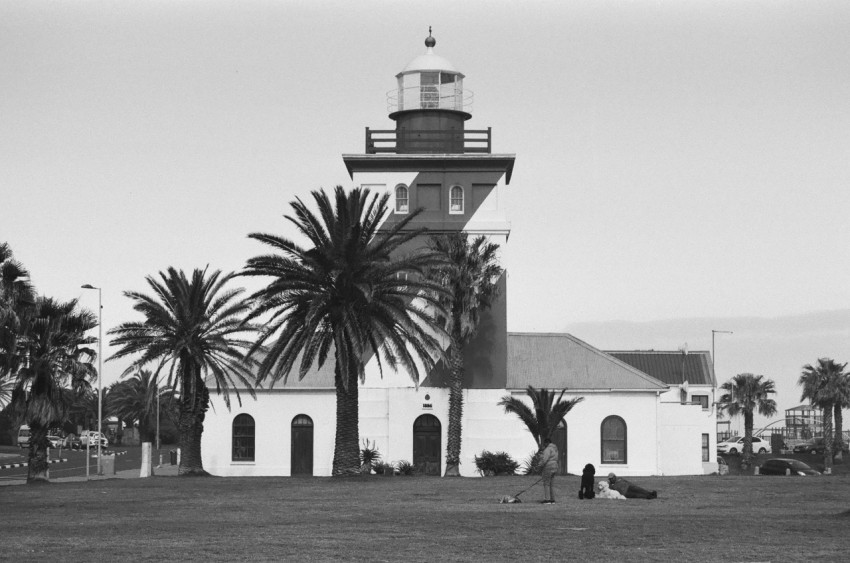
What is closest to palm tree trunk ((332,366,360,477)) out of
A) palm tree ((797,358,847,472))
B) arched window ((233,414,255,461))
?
arched window ((233,414,255,461))

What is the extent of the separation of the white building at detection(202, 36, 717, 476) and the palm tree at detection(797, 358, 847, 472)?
45.6 meters

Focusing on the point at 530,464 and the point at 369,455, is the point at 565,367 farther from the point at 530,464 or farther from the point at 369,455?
the point at 369,455

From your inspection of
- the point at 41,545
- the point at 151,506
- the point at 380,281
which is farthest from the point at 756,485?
the point at 41,545

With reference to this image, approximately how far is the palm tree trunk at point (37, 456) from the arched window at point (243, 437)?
972cm

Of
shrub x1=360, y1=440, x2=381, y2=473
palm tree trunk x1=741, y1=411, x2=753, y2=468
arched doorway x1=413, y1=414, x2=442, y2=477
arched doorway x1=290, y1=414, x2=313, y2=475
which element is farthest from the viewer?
palm tree trunk x1=741, y1=411, x2=753, y2=468

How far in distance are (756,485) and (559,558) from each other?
22517mm

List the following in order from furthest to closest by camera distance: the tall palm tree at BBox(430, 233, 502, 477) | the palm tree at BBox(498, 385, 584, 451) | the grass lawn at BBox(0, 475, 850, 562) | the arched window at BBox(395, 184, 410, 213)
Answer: the arched window at BBox(395, 184, 410, 213), the tall palm tree at BBox(430, 233, 502, 477), the palm tree at BBox(498, 385, 584, 451), the grass lawn at BBox(0, 475, 850, 562)

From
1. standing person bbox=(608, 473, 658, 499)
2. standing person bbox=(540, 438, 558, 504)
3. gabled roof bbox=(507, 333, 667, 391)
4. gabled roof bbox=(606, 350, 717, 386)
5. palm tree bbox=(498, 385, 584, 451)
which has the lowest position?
standing person bbox=(608, 473, 658, 499)

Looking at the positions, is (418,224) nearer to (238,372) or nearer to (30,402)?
(238,372)

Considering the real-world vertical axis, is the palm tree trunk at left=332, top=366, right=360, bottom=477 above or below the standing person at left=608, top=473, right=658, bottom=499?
above

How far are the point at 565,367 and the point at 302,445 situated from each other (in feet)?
39.6

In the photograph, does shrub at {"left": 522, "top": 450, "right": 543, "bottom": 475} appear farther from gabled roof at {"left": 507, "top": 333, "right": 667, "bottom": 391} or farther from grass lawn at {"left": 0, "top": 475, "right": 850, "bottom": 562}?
grass lawn at {"left": 0, "top": 475, "right": 850, "bottom": 562}

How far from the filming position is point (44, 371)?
48.4m

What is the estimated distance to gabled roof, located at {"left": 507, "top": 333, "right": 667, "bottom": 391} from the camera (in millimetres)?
56906
